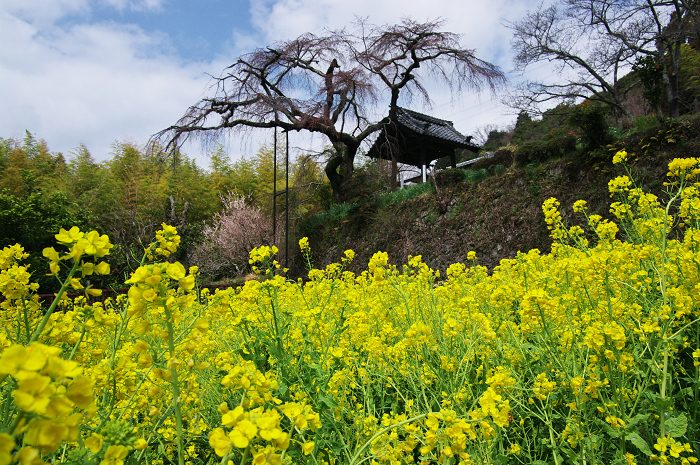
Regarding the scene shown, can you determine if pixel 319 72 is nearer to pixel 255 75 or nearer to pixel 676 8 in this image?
pixel 255 75

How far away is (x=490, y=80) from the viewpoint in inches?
490

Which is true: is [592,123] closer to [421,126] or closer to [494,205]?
[494,205]

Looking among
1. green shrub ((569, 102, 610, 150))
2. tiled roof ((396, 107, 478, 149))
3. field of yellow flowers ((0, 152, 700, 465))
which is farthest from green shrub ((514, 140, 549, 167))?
field of yellow flowers ((0, 152, 700, 465))

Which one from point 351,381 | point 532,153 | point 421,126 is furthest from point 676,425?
point 421,126

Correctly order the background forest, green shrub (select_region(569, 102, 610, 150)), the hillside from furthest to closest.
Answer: the background forest < green shrub (select_region(569, 102, 610, 150)) < the hillside

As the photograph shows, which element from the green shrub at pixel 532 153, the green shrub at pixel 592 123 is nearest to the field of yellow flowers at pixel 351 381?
the green shrub at pixel 592 123

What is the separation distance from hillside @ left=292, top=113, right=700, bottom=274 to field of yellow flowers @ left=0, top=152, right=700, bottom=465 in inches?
219

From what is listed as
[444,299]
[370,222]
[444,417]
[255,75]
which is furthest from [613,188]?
[255,75]

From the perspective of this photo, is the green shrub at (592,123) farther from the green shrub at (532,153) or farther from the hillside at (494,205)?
the green shrub at (532,153)

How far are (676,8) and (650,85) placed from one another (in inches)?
134

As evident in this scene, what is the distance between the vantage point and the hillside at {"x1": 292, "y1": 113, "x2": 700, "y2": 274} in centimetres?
683

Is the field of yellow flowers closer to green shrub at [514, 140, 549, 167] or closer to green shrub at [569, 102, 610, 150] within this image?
green shrub at [569, 102, 610, 150]

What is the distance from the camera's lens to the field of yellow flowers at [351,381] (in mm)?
704

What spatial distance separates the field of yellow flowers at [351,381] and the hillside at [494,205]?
5553 mm
